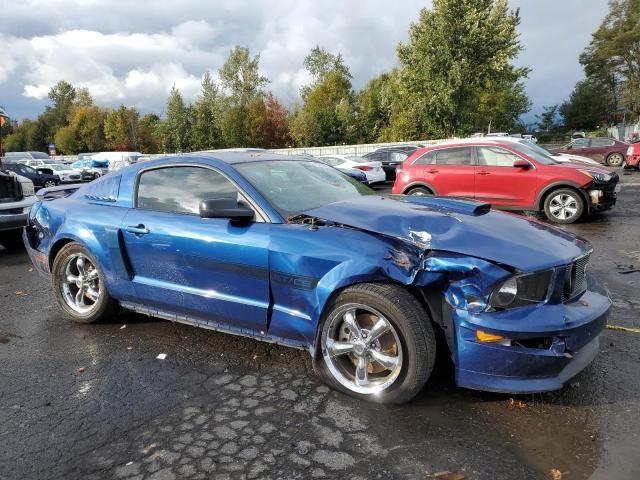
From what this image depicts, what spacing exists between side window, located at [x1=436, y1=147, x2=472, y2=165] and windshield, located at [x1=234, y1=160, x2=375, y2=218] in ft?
20.4

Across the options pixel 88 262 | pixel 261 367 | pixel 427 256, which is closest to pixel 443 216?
pixel 427 256

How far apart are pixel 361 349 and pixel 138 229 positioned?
2.09 metres

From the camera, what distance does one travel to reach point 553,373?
9.20ft

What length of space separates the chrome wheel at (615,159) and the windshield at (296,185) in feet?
76.0

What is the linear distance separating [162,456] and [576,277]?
8.59ft

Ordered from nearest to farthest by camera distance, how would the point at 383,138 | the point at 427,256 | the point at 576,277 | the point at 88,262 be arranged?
1. the point at 427,256
2. the point at 576,277
3. the point at 88,262
4. the point at 383,138

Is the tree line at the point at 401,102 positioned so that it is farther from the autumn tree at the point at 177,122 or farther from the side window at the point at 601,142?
the side window at the point at 601,142

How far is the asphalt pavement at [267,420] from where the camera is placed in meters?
2.52

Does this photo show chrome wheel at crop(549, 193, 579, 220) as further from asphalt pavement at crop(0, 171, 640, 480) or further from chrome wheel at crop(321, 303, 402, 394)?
chrome wheel at crop(321, 303, 402, 394)

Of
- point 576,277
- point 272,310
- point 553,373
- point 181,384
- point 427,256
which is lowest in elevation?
point 181,384

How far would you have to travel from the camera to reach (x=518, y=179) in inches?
380

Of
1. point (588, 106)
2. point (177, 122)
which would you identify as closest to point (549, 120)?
point (588, 106)

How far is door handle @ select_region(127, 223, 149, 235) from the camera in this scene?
4015 mm

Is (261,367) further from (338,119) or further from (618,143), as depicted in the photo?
(338,119)
